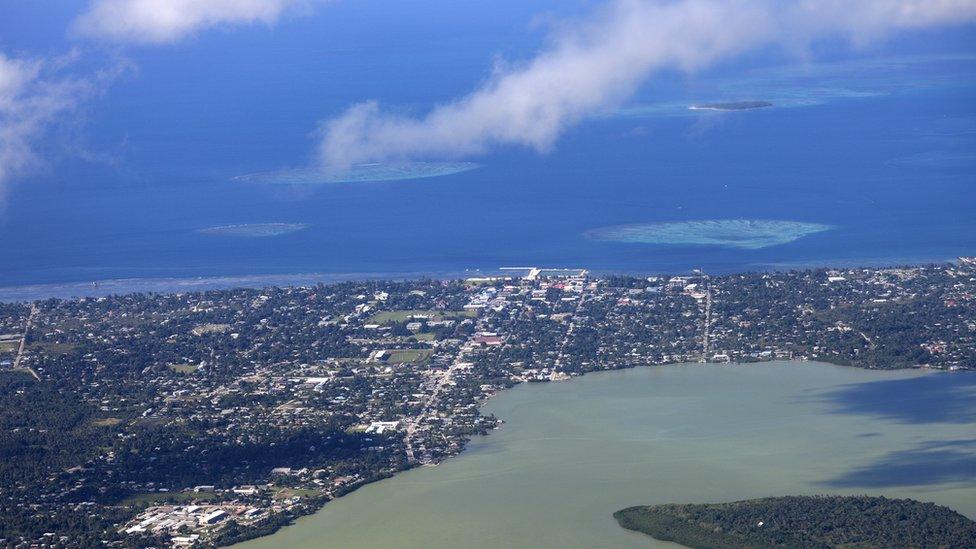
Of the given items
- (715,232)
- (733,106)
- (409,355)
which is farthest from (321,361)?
(733,106)

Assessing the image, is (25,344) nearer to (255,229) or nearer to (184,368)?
(184,368)

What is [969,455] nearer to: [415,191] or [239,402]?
[239,402]

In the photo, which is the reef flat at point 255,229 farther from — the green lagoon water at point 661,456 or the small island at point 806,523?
the small island at point 806,523

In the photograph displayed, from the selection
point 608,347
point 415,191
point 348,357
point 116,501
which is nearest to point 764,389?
point 608,347

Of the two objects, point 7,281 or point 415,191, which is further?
point 415,191

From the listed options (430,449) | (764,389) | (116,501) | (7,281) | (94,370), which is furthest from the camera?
(7,281)
